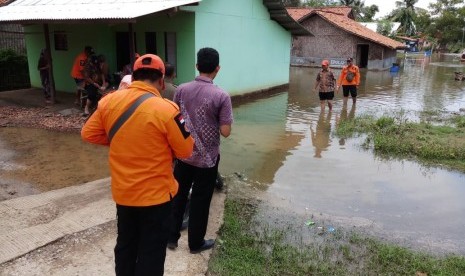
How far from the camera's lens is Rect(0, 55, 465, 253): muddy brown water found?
5.05m

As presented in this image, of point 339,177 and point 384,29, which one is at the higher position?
point 384,29

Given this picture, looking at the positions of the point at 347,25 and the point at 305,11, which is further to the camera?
the point at 305,11

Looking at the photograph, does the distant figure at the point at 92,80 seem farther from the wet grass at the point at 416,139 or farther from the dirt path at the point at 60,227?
the wet grass at the point at 416,139

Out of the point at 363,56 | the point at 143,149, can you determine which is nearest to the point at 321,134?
the point at 143,149

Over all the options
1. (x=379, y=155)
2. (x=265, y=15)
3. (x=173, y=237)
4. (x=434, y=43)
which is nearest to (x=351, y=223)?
(x=173, y=237)

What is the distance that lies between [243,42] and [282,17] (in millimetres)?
2445

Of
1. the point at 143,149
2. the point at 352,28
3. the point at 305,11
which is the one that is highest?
the point at 305,11

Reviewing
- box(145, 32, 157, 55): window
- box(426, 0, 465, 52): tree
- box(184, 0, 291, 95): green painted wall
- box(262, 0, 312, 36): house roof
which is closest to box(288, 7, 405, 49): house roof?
box(262, 0, 312, 36): house roof

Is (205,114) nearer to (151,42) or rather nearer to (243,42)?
(151,42)

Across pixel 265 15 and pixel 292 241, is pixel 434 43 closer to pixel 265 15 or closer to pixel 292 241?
pixel 265 15

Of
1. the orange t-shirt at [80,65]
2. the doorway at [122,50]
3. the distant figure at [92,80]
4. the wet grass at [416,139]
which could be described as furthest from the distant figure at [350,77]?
the orange t-shirt at [80,65]

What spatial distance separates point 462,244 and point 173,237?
3216 mm

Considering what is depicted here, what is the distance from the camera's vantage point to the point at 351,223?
4.91m

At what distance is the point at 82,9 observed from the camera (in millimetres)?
10484
